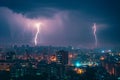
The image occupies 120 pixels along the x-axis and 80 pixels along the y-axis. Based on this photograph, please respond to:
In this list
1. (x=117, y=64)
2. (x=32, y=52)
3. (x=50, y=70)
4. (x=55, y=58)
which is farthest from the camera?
(x=32, y=52)

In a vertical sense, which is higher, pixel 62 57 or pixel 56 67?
pixel 62 57

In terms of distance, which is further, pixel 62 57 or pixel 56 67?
pixel 62 57

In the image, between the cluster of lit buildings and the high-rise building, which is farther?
the high-rise building

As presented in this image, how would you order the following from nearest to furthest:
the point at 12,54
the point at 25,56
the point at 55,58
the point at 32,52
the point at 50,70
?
the point at 50,70 < the point at 12,54 < the point at 55,58 < the point at 25,56 < the point at 32,52

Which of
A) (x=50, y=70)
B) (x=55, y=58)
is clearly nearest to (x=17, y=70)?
(x=50, y=70)

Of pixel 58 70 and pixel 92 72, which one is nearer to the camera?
pixel 92 72

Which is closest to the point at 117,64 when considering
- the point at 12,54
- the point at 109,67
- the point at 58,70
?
the point at 109,67

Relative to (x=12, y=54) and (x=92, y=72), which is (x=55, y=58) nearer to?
(x=12, y=54)

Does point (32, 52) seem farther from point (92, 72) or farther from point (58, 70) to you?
point (92, 72)

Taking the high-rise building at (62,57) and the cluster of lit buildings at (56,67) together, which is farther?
the high-rise building at (62,57)
